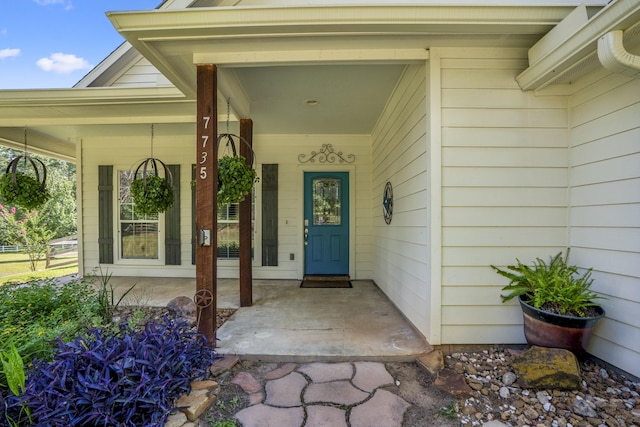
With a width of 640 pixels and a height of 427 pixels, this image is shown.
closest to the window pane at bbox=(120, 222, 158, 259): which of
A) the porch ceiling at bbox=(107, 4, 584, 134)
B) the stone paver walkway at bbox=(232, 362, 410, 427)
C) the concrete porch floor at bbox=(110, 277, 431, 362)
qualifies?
the concrete porch floor at bbox=(110, 277, 431, 362)

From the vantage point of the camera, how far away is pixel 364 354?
223cm

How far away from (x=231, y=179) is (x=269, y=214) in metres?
2.60

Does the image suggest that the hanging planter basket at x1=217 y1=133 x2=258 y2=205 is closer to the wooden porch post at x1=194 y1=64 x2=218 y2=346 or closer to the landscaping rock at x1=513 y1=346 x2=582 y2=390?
the wooden porch post at x1=194 y1=64 x2=218 y2=346

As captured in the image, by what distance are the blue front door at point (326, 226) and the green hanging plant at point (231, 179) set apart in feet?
8.48

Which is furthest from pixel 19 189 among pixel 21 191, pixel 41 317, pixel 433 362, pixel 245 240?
pixel 433 362

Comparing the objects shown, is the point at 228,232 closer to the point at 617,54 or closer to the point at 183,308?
the point at 183,308

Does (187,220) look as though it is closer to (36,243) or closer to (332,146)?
(332,146)

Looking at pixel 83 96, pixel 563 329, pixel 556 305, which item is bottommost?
pixel 563 329

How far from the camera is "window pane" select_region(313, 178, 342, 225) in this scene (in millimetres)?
5102

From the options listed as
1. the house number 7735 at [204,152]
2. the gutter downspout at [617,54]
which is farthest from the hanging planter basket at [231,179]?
the gutter downspout at [617,54]

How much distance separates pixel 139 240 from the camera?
17.1ft

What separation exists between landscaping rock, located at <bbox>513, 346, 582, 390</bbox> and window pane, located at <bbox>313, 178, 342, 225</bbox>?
139 inches

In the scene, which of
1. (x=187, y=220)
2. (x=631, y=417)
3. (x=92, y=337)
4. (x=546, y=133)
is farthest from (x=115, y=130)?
(x=631, y=417)

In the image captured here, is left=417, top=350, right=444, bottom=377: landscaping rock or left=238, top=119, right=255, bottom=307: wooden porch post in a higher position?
left=238, top=119, right=255, bottom=307: wooden porch post
